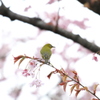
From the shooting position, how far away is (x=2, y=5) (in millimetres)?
1137

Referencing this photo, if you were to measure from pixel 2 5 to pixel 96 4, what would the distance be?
455 mm

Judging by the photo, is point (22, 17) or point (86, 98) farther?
point (86, 98)

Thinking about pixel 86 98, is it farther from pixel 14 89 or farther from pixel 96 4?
pixel 96 4

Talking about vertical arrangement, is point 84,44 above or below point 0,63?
above

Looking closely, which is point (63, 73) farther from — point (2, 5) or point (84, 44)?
point (2, 5)

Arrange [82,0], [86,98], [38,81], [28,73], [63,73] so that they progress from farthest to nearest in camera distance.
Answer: [86,98]
[38,81]
[28,73]
[82,0]
[63,73]

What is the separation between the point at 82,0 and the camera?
37.8 inches

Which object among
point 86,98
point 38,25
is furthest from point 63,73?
point 86,98

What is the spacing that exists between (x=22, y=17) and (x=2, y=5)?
12cm

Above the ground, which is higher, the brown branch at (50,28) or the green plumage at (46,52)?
the brown branch at (50,28)

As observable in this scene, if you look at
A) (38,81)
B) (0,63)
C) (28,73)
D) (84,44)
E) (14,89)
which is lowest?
(14,89)

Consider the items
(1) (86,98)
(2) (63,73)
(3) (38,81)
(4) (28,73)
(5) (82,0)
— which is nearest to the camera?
(2) (63,73)

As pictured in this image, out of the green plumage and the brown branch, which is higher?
the brown branch

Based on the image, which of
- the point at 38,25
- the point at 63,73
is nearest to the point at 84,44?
the point at 38,25
